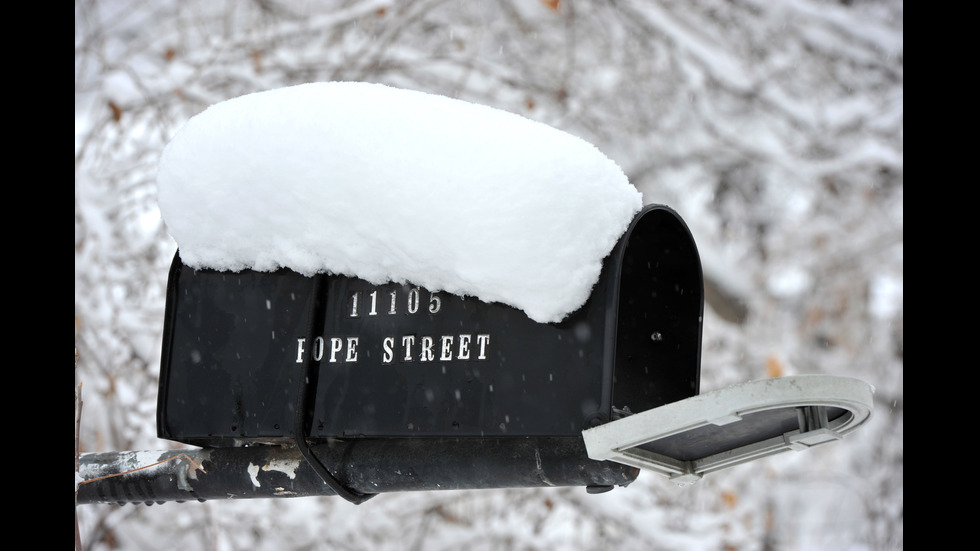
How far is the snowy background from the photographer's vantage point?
550 centimetres

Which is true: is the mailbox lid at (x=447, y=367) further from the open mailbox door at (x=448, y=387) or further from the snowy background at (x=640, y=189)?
the snowy background at (x=640, y=189)

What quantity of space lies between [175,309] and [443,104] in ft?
2.29

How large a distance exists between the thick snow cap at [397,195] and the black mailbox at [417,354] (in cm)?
4

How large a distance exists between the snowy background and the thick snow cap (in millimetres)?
3713

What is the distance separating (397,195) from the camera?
1819mm

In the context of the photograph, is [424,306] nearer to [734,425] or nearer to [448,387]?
[448,387]

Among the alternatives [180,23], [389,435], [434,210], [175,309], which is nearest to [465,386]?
[389,435]

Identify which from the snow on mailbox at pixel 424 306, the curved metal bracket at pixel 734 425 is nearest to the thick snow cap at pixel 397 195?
the snow on mailbox at pixel 424 306

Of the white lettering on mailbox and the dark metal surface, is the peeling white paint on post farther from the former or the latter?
the white lettering on mailbox

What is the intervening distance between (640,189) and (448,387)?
410 cm

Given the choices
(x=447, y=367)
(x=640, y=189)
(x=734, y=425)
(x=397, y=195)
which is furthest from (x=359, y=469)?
(x=640, y=189)

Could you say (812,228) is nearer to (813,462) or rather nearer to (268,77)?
(813,462)

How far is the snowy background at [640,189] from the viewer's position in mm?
5496

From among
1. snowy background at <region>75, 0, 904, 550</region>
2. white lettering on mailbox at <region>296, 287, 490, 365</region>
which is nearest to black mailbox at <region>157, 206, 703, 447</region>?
white lettering on mailbox at <region>296, 287, 490, 365</region>
